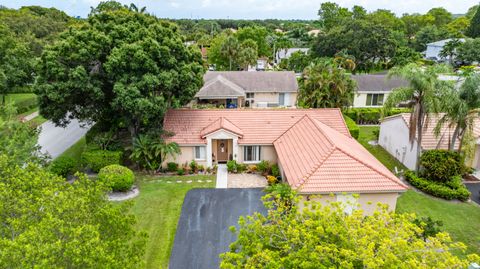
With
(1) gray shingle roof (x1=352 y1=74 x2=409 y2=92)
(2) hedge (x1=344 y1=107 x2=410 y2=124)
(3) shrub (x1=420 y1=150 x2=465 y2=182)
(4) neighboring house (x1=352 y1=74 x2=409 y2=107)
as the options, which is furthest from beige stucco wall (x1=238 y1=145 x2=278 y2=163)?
(1) gray shingle roof (x1=352 y1=74 x2=409 y2=92)

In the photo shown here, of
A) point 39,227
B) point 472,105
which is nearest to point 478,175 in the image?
point 472,105

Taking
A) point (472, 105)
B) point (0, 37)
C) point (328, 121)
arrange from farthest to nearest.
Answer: point (0, 37), point (328, 121), point (472, 105)

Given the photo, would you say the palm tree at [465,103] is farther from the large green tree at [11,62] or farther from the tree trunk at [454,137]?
the large green tree at [11,62]

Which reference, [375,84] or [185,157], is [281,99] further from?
[185,157]

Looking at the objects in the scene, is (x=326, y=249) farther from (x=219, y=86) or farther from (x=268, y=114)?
(x=219, y=86)

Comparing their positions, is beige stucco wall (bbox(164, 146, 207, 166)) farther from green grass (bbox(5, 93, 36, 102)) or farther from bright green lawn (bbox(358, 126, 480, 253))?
green grass (bbox(5, 93, 36, 102))
